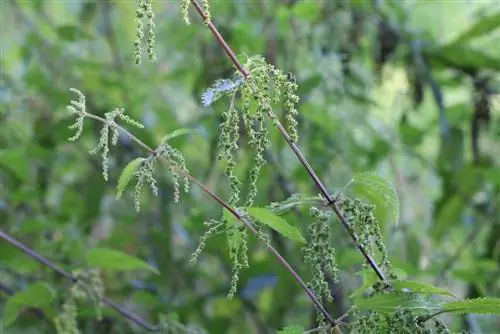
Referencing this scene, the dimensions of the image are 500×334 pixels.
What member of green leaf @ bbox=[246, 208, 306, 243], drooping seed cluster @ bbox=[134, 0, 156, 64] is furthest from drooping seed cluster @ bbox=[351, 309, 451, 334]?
drooping seed cluster @ bbox=[134, 0, 156, 64]

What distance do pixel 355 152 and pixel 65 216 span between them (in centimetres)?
70

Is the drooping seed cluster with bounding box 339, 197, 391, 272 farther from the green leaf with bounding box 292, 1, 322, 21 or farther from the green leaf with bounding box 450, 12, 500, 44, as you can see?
the green leaf with bounding box 450, 12, 500, 44

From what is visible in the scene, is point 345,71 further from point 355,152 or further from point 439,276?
point 439,276

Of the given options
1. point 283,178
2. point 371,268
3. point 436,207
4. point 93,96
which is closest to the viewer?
point 371,268

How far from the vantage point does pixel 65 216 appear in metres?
1.80

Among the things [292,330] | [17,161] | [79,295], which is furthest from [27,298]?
[292,330]

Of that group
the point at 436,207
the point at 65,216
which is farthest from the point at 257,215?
the point at 436,207

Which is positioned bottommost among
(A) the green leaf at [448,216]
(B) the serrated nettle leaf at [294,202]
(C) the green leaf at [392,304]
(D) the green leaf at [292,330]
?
(D) the green leaf at [292,330]

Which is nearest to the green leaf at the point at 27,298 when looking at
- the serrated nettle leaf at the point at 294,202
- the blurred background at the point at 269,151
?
the blurred background at the point at 269,151

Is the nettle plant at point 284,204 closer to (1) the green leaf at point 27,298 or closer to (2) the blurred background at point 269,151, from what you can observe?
(1) the green leaf at point 27,298

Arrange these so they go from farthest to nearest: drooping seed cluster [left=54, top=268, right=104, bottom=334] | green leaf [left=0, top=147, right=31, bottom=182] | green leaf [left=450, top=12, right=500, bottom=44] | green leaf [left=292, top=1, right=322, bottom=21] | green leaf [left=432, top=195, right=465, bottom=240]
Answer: green leaf [left=432, top=195, right=465, bottom=240]
green leaf [left=450, top=12, right=500, bottom=44]
green leaf [left=0, top=147, right=31, bottom=182]
green leaf [left=292, top=1, right=322, bottom=21]
drooping seed cluster [left=54, top=268, right=104, bottom=334]

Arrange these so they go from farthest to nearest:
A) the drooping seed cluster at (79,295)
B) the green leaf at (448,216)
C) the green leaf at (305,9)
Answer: the green leaf at (448,216), the green leaf at (305,9), the drooping seed cluster at (79,295)

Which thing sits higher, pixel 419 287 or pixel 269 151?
pixel 269 151

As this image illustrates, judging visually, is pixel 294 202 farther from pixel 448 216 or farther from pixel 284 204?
pixel 448 216
